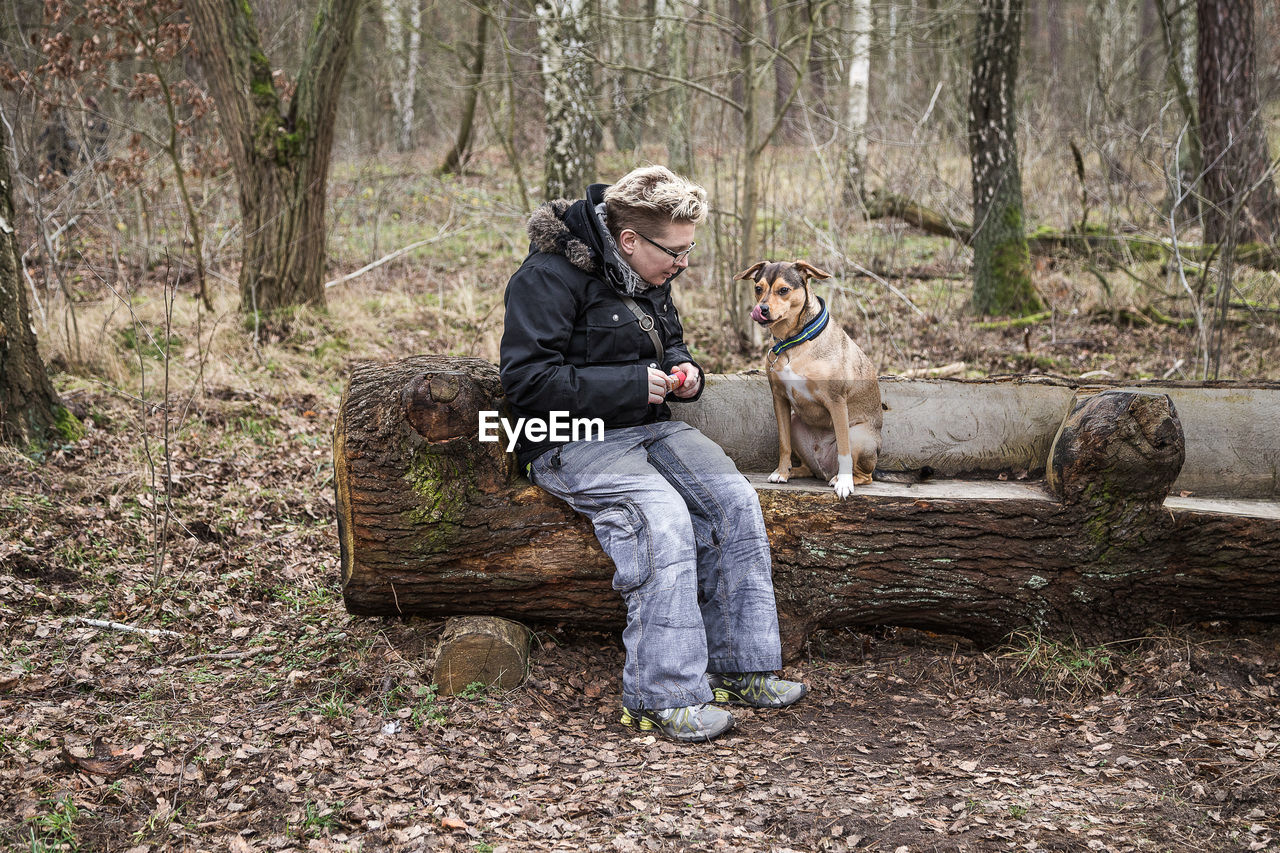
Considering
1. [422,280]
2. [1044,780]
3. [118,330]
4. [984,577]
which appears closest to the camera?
[1044,780]

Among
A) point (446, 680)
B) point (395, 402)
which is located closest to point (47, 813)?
point (446, 680)

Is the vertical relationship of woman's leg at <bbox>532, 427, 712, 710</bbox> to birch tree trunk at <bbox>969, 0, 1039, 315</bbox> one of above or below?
below

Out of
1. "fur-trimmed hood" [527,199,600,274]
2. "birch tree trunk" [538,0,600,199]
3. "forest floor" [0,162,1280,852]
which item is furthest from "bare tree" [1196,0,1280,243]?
"fur-trimmed hood" [527,199,600,274]

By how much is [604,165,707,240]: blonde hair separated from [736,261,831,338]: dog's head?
1.46 ft

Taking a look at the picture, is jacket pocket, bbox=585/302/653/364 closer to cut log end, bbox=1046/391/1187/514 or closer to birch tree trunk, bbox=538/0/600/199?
cut log end, bbox=1046/391/1187/514

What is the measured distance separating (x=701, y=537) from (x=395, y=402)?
4.53ft

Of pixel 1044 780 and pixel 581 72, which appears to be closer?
pixel 1044 780

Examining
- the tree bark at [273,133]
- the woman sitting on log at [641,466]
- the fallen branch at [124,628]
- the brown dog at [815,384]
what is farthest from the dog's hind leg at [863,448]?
the tree bark at [273,133]

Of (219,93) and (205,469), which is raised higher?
(219,93)

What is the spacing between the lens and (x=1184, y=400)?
4.72m

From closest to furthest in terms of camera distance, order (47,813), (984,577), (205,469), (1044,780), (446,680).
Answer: (47,813), (1044,780), (446,680), (984,577), (205,469)

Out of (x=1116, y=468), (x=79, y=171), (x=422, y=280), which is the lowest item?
(x=1116, y=468)

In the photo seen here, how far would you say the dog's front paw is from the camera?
3.98 metres

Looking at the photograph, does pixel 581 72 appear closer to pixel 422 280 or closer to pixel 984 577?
pixel 422 280
